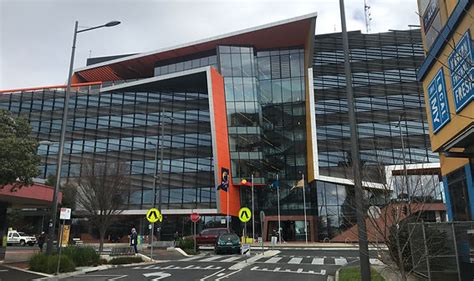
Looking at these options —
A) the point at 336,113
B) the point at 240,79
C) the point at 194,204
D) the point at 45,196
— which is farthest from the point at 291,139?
the point at 45,196

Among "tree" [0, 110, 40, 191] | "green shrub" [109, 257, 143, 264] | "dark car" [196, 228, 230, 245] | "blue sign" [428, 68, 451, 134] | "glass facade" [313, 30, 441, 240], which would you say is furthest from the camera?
"glass facade" [313, 30, 441, 240]

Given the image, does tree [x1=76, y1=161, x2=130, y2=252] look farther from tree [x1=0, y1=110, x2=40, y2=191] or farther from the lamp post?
tree [x1=0, y1=110, x2=40, y2=191]

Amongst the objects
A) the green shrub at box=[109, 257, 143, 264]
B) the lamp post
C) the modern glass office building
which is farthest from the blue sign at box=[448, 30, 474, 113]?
the modern glass office building

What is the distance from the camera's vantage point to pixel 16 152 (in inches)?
642

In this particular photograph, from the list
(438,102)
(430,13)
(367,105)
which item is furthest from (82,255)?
(367,105)

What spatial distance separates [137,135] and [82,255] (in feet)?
125

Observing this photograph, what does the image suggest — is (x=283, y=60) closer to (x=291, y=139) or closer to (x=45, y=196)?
(x=291, y=139)

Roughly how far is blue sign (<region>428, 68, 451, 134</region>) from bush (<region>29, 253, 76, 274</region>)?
50.5 feet

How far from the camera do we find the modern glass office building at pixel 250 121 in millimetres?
50906

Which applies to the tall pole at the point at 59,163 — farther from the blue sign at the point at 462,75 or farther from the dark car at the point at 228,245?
the blue sign at the point at 462,75

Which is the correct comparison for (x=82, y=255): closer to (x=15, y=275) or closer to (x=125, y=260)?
(x=125, y=260)

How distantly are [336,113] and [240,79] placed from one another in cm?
1354

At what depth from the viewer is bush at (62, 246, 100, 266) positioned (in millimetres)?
19188

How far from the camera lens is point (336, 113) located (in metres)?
53.7
